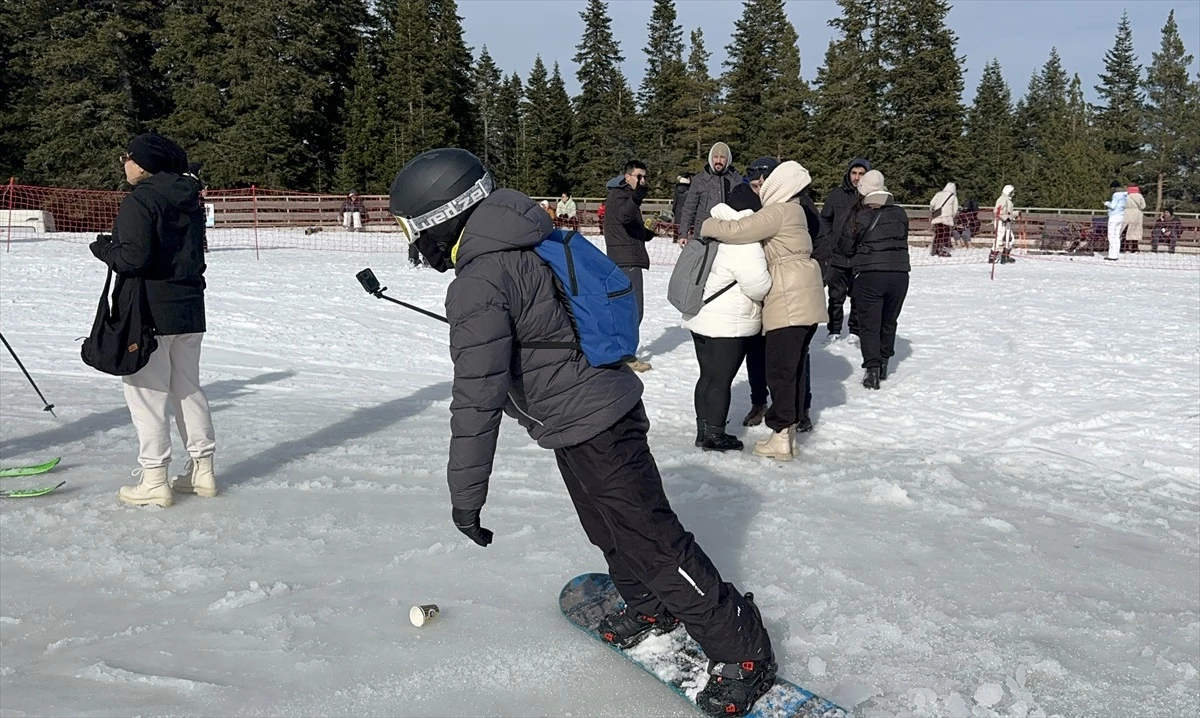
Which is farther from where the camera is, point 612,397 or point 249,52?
point 249,52

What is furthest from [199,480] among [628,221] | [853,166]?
[853,166]

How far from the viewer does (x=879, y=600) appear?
3654mm

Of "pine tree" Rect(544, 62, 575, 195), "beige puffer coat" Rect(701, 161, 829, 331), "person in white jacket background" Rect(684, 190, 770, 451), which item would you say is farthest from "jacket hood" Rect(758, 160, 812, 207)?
"pine tree" Rect(544, 62, 575, 195)

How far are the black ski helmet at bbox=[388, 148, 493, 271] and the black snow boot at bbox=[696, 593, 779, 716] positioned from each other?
154 centimetres

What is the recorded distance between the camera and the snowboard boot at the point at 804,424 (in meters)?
6.35

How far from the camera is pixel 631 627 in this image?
3.16 meters

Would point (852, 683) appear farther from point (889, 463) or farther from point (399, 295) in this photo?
point (399, 295)

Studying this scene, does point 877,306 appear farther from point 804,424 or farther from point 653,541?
point 653,541

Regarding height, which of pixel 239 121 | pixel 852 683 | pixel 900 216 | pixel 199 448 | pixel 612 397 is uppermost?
pixel 239 121

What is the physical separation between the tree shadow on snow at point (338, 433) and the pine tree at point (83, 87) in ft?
144

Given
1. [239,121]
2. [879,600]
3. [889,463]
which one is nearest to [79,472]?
[879,600]

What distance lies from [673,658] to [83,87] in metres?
51.2

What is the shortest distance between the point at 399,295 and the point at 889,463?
9.34 metres

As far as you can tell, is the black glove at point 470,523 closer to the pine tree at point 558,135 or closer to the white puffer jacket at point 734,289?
the white puffer jacket at point 734,289
